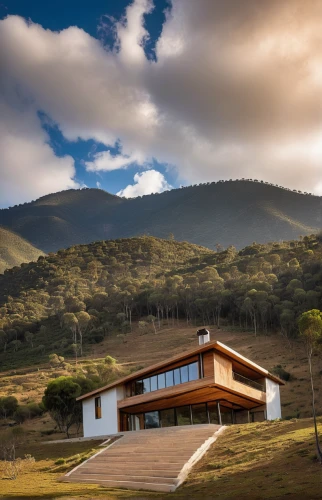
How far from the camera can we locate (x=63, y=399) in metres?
43.6

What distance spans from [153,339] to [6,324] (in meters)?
34.7

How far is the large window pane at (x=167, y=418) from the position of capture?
3428 centimetres

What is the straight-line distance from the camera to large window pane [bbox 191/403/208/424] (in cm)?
3353

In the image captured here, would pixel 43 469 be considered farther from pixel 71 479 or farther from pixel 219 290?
pixel 219 290

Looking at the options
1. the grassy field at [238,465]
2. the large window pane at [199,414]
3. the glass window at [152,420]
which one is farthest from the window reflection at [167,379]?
the grassy field at [238,465]

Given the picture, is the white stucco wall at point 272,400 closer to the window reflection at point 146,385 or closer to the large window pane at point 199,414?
the large window pane at point 199,414

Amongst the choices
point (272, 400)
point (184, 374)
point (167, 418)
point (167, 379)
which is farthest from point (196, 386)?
point (272, 400)

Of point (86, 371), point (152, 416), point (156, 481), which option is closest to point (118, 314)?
point (86, 371)

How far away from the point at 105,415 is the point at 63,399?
737 centimetres

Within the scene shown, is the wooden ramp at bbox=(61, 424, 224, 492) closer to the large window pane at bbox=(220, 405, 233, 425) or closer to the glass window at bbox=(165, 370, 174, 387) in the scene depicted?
the glass window at bbox=(165, 370, 174, 387)

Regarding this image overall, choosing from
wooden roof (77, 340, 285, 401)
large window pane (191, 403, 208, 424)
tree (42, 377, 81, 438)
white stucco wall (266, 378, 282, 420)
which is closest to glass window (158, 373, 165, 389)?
wooden roof (77, 340, 285, 401)

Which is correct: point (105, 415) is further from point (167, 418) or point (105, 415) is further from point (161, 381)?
point (161, 381)

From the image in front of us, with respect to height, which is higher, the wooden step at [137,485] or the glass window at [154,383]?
the glass window at [154,383]

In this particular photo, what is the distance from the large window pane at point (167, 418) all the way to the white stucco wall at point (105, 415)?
3.51 m
